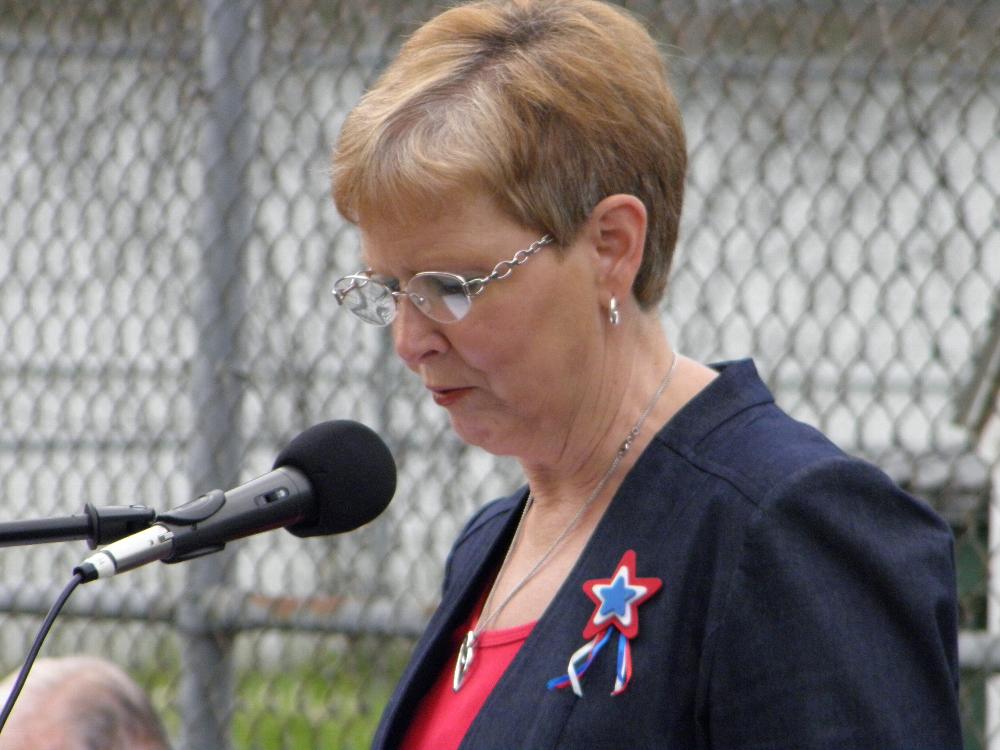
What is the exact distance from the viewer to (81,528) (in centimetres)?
146

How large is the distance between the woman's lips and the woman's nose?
0.05 m

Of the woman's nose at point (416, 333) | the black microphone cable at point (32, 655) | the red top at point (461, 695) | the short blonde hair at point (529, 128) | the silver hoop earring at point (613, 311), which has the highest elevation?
the short blonde hair at point (529, 128)

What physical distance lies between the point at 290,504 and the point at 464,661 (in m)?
0.38

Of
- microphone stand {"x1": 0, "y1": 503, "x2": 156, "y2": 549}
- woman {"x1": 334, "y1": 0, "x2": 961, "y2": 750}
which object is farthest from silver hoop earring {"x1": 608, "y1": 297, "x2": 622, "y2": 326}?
microphone stand {"x1": 0, "y1": 503, "x2": 156, "y2": 549}

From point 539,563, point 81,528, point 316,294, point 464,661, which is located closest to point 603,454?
point 539,563

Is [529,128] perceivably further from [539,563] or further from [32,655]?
[32,655]

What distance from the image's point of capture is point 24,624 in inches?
144

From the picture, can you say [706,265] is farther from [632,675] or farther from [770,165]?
[632,675]

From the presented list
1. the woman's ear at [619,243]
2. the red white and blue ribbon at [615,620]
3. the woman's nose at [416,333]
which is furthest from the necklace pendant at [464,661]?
the woman's ear at [619,243]

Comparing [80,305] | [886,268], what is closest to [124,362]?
[80,305]

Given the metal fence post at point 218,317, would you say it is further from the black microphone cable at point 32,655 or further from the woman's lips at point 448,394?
the black microphone cable at point 32,655

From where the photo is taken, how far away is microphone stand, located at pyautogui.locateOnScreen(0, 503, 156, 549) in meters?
1.44

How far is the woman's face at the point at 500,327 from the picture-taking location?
64.9 inches

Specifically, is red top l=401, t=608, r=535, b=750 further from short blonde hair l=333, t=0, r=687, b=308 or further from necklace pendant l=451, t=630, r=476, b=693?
short blonde hair l=333, t=0, r=687, b=308
